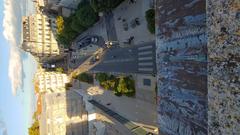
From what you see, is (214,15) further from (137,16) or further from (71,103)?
(71,103)

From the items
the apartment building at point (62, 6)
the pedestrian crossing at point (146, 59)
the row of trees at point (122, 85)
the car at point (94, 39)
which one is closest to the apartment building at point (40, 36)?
the apartment building at point (62, 6)

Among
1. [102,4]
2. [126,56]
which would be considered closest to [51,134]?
[126,56]

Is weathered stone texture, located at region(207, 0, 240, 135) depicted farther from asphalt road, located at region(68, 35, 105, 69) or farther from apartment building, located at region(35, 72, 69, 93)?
apartment building, located at region(35, 72, 69, 93)

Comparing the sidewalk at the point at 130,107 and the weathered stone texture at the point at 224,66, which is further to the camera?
the sidewalk at the point at 130,107

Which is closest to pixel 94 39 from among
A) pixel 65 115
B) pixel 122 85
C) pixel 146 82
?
pixel 65 115

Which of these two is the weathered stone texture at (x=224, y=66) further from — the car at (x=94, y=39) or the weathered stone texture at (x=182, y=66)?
the car at (x=94, y=39)

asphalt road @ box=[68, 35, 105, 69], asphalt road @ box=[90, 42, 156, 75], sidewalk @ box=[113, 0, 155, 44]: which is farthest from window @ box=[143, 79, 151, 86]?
Result: asphalt road @ box=[68, 35, 105, 69]
